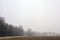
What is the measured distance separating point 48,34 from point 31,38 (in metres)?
0.27

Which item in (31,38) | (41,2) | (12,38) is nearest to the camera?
(12,38)

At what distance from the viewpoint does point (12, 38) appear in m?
1.49

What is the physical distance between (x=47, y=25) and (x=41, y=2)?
37 centimetres

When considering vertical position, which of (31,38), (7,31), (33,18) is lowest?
(31,38)

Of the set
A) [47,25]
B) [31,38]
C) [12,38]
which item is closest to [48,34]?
[47,25]

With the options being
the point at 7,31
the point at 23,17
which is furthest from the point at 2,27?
the point at 23,17

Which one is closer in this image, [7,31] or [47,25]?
[7,31]

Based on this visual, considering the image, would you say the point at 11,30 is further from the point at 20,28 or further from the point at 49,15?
the point at 49,15

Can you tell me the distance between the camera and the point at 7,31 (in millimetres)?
1517

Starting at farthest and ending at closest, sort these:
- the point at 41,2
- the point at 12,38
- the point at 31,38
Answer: the point at 41,2 < the point at 31,38 < the point at 12,38

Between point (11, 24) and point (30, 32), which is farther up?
point (11, 24)

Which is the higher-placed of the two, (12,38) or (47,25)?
(47,25)

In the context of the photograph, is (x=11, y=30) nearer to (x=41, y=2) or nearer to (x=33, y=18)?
(x=33, y=18)

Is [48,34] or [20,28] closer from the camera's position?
[20,28]
